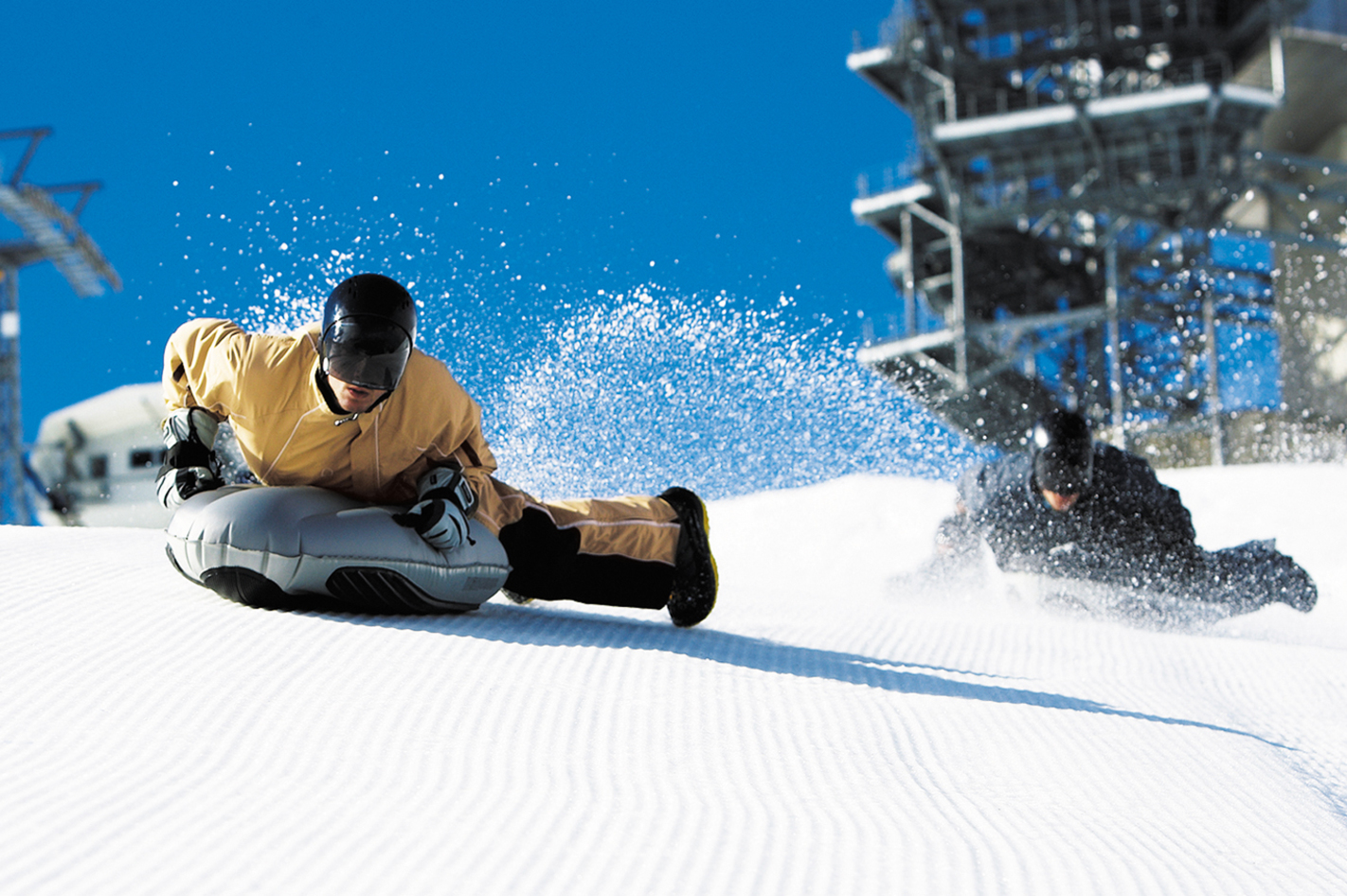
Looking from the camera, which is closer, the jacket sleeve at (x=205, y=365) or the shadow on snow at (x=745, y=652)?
the shadow on snow at (x=745, y=652)

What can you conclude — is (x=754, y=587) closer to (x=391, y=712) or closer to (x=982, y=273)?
(x=391, y=712)

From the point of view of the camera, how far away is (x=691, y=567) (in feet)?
10.5

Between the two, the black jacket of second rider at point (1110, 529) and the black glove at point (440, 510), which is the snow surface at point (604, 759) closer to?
the black glove at point (440, 510)

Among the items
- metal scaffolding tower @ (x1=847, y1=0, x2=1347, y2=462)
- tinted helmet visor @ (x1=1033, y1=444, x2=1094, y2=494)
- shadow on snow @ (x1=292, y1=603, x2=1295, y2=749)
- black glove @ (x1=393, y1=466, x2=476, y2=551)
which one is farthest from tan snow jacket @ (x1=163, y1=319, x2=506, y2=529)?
metal scaffolding tower @ (x1=847, y1=0, x2=1347, y2=462)

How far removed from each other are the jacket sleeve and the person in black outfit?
3241 millimetres

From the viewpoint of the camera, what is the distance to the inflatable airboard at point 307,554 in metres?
2.36

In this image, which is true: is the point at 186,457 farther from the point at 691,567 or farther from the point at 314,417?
the point at 691,567

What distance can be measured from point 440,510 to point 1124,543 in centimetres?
330

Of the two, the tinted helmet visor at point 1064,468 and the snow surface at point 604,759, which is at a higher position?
the tinted helmet visor at point 1064,468

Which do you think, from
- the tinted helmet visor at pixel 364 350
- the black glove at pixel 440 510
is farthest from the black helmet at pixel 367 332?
the black glove at pixel 440 510

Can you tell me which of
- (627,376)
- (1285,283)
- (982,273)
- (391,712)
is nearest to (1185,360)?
(1285,283)

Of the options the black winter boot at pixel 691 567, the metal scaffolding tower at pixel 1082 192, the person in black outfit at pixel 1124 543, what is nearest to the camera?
the black winter boot at pixel 691 567

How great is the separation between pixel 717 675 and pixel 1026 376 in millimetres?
21591

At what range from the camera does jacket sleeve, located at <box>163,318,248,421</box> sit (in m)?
2.59
